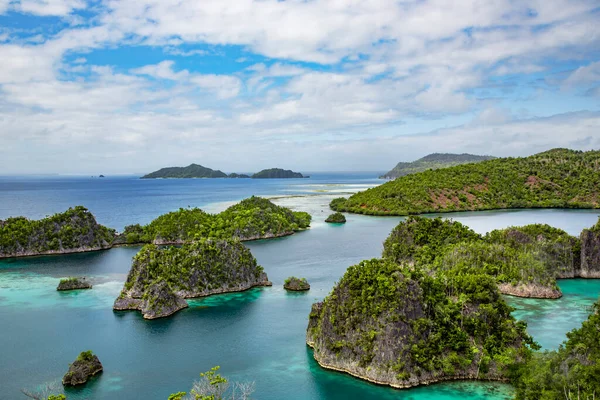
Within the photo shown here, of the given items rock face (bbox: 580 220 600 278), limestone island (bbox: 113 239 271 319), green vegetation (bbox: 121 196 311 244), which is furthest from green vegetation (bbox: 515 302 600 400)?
green vegetation (bbox: 121 196 311 244)

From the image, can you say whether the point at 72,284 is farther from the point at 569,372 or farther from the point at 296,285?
the point at 569,372

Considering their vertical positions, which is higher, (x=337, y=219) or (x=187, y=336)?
(x=337, y=219)

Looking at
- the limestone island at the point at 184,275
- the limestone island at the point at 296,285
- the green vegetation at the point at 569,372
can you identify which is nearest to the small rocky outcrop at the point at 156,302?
the limestone island at the point at 184,275

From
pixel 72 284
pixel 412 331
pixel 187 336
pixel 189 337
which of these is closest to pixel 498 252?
pixel 412 331

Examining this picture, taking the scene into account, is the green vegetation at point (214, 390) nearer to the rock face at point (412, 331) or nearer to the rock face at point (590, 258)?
the rock face at point (412, 331)

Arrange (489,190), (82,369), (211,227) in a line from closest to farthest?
(82,369)
(211,227)
(489,190)

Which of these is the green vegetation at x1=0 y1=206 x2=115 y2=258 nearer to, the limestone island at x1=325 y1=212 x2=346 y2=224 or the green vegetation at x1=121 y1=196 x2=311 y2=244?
the green vegetation at x1=121 y1=196 x2=311 y2=244
